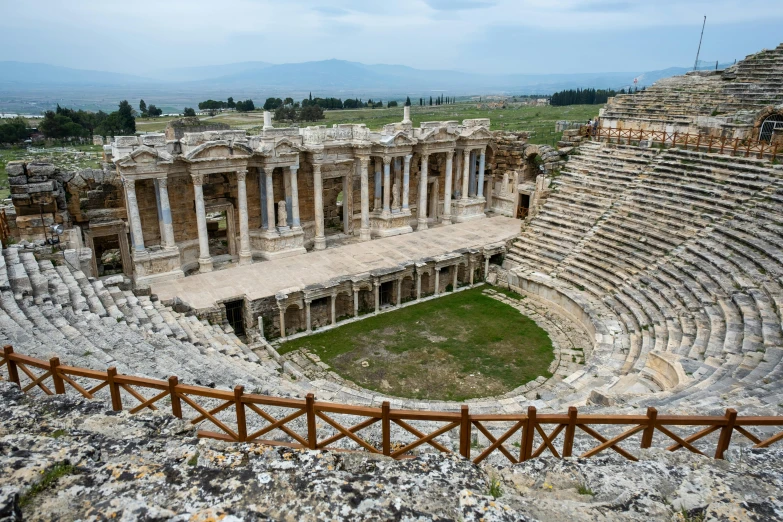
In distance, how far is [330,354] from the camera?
16.2 meters

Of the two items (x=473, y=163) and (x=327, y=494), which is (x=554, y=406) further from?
(x=473, y=163)

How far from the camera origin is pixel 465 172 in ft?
86.5

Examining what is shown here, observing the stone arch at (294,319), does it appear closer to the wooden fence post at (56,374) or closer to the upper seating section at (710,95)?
the wooden fence post at (56,374)

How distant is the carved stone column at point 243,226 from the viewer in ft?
64.6

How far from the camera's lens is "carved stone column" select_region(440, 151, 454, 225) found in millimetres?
25219

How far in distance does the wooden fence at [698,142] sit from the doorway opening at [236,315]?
59.3ft

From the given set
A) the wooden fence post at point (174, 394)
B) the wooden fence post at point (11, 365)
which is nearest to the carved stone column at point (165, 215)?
the wooden fence post at point (11, 365)

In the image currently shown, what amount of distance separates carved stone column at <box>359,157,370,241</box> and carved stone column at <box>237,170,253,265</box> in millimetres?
4985

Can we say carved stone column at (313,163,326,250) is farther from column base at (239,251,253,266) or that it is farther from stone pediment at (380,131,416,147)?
stone pediment at (380,131,416,147)

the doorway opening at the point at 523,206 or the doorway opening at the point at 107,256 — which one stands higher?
the doorway opening at the point at 523,206

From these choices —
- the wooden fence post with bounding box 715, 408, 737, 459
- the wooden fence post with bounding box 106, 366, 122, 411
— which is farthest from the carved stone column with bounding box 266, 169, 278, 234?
the wooden fence post with bounding box 715, 408, 737, 459

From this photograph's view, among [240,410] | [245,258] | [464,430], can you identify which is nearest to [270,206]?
[245,258]

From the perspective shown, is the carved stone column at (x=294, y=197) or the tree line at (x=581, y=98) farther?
the tree line at (x=581, y=98)

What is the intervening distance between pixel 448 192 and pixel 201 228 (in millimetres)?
11677
